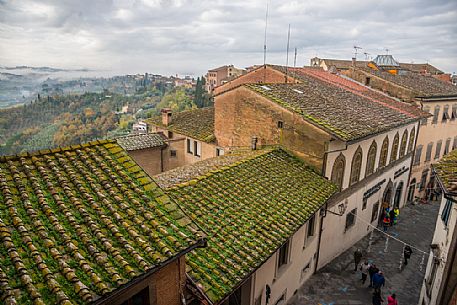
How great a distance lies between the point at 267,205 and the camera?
9.98 metres

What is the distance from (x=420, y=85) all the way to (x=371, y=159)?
14.3 m

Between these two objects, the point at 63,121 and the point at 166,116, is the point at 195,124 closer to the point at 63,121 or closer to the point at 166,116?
the point at 166,116

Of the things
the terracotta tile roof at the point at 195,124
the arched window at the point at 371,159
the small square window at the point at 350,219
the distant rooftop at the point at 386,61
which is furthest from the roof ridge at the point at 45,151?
the distant rooftop at the point at 386,61

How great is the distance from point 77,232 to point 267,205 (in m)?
6.25

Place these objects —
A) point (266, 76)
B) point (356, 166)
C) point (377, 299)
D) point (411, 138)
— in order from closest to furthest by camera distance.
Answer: point (377, 299) → point (356, 166) → point (266, 76) → point (411, 138)

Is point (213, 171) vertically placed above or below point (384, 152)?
above

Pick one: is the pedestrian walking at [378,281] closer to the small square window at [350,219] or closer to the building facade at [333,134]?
the building facade at [333,134]

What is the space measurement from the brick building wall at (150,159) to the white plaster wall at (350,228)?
12555mm

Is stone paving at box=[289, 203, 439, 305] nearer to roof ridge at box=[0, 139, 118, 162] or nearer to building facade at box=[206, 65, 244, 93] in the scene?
roof ridge at box=[0, 139, 118, 162]

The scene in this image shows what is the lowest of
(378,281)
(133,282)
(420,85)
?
Result: (378,281)

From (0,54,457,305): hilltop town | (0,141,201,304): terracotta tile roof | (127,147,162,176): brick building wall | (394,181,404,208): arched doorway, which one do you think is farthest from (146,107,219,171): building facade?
(394,181,404,208): arched doorway

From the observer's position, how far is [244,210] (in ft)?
30.6

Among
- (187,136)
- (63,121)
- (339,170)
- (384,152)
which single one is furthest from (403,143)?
(63,121)

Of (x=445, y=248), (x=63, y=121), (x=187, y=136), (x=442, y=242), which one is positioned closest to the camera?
(x=445, y=248)
